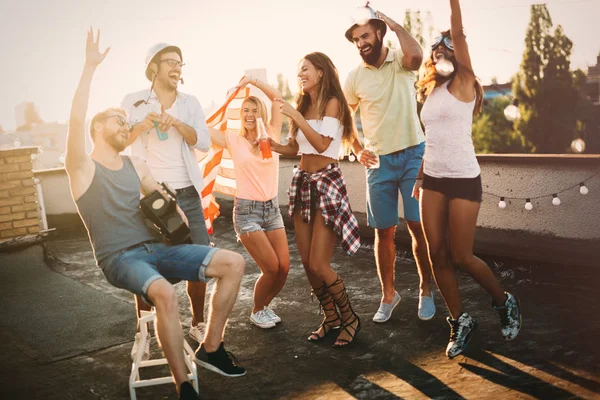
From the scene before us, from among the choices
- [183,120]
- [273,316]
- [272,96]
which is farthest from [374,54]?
[273,316]

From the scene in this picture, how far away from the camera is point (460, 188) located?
3.75 m

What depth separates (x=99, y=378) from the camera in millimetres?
3924

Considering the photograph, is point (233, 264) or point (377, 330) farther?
point (377, 330)

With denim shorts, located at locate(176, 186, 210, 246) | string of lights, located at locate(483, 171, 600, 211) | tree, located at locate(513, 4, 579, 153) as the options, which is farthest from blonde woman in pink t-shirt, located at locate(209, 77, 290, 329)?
tree, located at locate(513, 4, 579, 153)

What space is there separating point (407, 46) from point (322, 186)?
1.11 metres

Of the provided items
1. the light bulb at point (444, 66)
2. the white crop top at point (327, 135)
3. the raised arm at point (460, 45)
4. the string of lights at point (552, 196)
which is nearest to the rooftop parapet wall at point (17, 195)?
the white crop top at point (327, 135)

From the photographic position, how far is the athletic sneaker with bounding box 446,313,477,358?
3.77 metres

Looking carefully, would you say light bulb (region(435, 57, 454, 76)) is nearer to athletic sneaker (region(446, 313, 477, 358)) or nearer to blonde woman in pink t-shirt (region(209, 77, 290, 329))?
blonde woman in pink t-shirt (region(209, 77, 290, 329))

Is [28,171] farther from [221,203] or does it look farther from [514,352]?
[514,352]

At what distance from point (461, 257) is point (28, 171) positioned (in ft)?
22.4

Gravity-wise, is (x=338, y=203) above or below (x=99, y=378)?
above

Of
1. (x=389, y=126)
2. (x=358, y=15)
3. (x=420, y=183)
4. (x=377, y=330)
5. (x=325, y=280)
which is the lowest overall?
(x=377, y=330)

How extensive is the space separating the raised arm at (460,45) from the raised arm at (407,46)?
→ 0.67 metres

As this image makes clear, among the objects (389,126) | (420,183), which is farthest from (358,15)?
(420,183)
